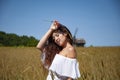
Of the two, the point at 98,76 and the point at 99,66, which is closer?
the point at 98,76

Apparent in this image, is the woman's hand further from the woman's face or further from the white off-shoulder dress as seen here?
the white off-shoulder dress

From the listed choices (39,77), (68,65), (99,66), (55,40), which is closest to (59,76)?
(68,65)

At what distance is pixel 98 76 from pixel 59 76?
12.9 inches

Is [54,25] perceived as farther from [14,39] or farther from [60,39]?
[14,39]

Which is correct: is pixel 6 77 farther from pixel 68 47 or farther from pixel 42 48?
pixel 68 47

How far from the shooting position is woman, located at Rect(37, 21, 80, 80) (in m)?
1.35

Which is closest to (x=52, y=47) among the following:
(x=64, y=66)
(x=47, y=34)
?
(x=47, y=34)

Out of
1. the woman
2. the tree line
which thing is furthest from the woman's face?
the tree line

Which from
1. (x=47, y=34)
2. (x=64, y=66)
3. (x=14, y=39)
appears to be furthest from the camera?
(x=14, y=39)

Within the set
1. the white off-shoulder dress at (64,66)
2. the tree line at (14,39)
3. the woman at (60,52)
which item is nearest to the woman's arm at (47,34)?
the woman at (60,52)

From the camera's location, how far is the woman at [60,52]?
4.42 feet

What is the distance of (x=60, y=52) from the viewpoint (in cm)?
139

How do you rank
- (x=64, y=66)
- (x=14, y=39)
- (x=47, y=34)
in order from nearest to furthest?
(x=64, y=66) → (x=47, y=34) → (x=14, y=39)

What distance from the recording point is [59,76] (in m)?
1.37
